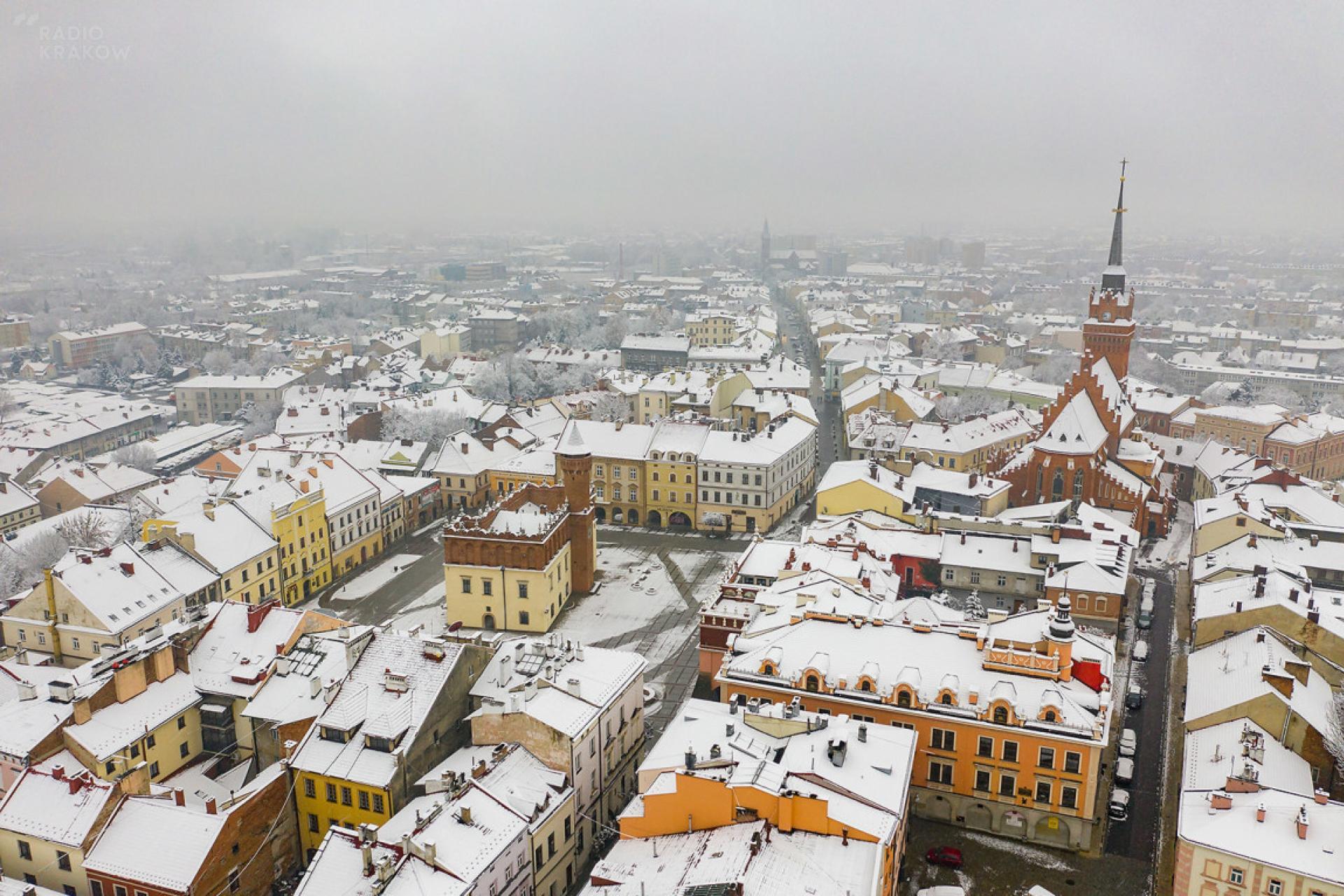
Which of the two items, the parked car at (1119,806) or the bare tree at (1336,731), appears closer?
the bare tree at (1336,731)

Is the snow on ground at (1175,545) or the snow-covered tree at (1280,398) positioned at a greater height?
the snow-covered tree at (1280,398)

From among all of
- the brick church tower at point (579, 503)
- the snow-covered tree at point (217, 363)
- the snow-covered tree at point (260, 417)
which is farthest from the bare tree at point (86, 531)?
the snow-covered tree at point (217, 363)

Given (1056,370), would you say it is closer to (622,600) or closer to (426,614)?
(622,600)

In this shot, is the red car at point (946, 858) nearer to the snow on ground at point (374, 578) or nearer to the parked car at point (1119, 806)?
the parked car at point (1119, 806)

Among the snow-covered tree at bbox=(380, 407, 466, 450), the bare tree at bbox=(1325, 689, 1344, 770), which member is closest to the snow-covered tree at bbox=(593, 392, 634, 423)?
the snow-covered tree at bbox=(380, 407, 466, 450)

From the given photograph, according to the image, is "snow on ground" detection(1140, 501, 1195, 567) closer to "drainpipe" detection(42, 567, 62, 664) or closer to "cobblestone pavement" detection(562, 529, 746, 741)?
"cobblestone pavement" detection(562, 529, 746, 741)

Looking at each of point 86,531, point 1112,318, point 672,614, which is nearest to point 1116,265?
point 1112,318
